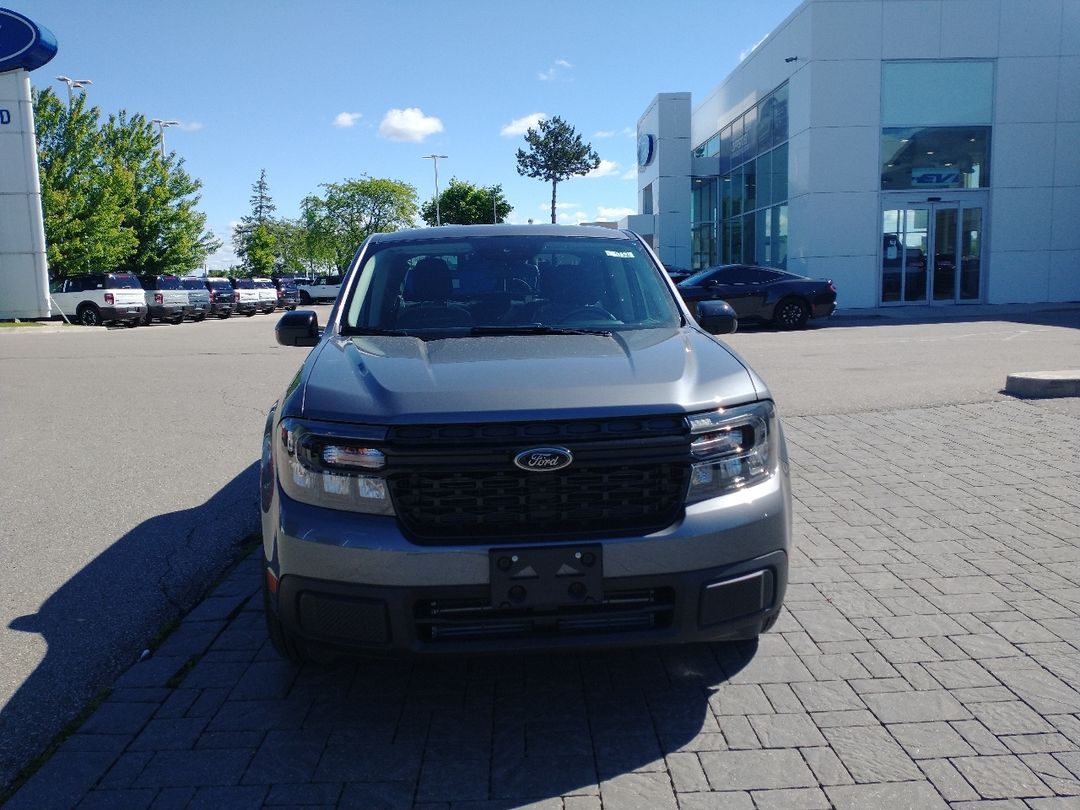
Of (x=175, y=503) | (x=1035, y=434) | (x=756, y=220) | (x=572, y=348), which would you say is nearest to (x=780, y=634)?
(x=572, y=348)

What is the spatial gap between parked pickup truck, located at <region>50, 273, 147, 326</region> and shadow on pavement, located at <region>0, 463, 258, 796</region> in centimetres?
2656

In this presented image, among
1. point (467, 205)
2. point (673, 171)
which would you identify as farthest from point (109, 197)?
point (467, 205)

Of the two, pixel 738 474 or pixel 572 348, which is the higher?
pixel 572 348

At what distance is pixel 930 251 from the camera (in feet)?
86.7

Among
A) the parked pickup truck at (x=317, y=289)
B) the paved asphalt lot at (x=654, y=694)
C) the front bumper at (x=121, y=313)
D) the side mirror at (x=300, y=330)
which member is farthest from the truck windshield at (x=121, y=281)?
the side mirror at (x=300, y=330)

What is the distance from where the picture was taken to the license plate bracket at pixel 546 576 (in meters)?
2.85

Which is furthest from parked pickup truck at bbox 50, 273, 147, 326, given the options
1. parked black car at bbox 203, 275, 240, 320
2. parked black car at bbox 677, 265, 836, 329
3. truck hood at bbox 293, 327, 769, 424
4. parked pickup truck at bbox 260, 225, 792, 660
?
parked pickup truck at bbox 260, 225, 792, 660

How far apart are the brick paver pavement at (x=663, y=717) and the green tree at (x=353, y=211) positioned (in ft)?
284

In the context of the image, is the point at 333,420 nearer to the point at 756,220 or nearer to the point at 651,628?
the point at 651,628

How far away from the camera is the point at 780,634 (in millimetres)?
3959

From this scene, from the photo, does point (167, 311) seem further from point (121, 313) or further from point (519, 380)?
point (519, 380)

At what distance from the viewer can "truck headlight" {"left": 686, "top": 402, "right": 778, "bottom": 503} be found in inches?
117

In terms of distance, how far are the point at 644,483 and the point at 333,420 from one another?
1.01 metres

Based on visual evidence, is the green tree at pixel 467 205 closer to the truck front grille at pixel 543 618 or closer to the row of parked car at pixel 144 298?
the row of parked car at pixel 144 298
